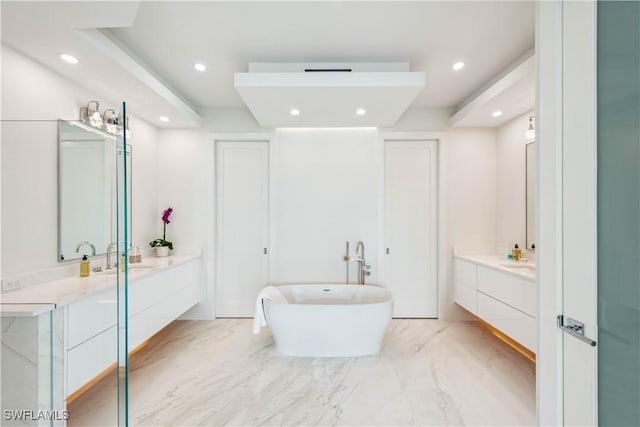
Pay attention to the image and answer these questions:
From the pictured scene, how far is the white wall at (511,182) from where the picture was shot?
3193 mm

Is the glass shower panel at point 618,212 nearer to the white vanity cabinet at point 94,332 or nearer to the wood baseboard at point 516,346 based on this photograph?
the wood baseboard at point 516,346

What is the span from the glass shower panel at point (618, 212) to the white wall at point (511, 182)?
2.41 meters

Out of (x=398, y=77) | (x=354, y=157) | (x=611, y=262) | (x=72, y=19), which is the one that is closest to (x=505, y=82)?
(x=398, y=77)

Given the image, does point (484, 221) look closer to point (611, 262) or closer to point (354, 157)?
point (354, 157)

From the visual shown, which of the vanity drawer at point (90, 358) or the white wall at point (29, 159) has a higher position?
the white wall at point (29, 159)

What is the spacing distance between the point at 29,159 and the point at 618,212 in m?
3.16

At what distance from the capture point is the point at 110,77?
7.55ft

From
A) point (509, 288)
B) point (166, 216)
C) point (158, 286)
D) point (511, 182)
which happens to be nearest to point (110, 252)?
point (158, 286)

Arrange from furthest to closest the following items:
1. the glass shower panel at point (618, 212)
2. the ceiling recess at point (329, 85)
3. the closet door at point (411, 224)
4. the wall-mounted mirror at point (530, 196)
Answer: the closet door at point (411, 224)
the wall-mounted mirror at point (530, 196)
the ceiling recess at point (329, 85)
the glass shower panel at point (618, 212)

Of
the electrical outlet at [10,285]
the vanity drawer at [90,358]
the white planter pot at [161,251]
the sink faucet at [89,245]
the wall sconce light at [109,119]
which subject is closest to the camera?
the vanity drawer at [90,358]

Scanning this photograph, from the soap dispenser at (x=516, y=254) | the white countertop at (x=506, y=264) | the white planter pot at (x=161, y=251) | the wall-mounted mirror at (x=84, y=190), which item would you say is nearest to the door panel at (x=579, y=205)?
the white countertop at (x=506, y=264)

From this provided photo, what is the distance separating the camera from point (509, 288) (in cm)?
255

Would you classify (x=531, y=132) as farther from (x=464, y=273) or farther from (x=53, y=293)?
(x=53, y=293)

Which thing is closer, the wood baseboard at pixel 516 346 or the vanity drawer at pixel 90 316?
the vanity drawer at pixel 90 316
